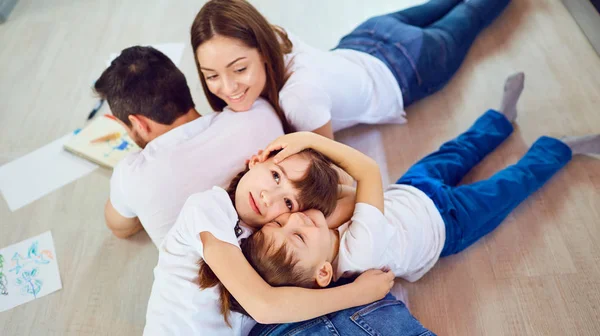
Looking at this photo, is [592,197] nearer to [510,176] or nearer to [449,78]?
[510,176]

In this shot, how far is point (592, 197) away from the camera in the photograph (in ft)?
4.57

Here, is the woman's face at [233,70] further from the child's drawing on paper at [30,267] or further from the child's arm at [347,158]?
the child's drawing on paper at [30,267]

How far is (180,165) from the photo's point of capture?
1149 mm

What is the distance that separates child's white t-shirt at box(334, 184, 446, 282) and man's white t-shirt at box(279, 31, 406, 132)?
33 cm

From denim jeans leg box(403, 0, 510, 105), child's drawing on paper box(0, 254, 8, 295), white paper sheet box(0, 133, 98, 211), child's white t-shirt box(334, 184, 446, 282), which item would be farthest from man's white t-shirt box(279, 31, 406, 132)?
child's drawing on paper box(0, 254, 8, 295)

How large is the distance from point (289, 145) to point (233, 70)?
12.2 inches

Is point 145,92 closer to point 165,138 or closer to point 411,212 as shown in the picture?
point 165,138

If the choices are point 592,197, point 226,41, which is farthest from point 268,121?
point 592,197

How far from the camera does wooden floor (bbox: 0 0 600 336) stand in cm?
124

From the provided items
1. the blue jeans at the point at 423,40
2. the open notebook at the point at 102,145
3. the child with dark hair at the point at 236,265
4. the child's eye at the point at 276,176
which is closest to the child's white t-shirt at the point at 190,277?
the child with dark hair at the point at 236,265

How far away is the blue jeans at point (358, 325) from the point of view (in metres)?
1.01

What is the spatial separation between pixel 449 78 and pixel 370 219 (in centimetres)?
94

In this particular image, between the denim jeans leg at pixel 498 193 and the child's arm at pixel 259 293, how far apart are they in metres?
0.46

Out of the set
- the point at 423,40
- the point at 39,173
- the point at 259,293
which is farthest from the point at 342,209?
the point at 39,173
